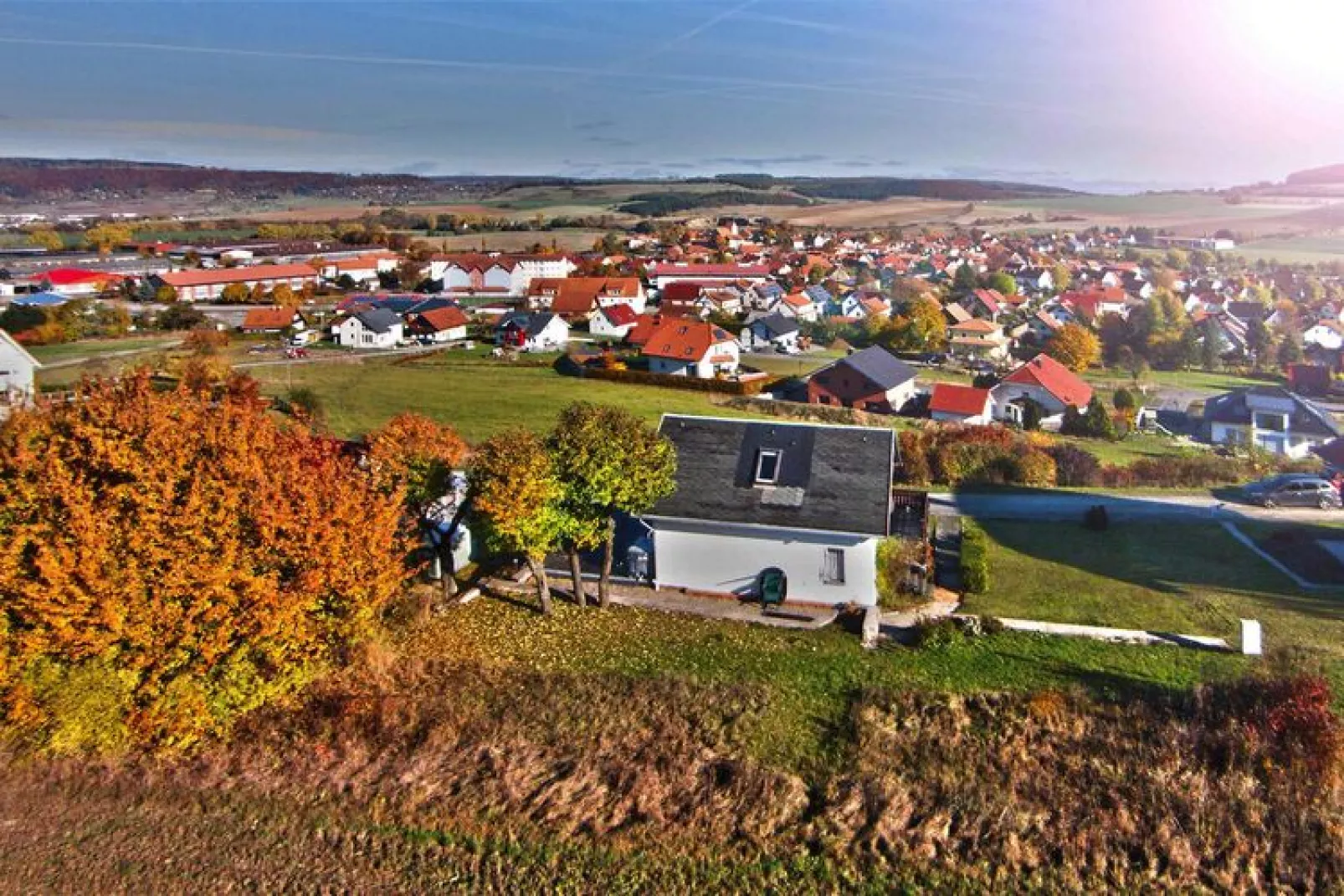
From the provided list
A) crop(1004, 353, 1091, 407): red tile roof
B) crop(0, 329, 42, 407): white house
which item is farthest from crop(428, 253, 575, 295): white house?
crop(1004, 353, 1091, 407): red tile roof

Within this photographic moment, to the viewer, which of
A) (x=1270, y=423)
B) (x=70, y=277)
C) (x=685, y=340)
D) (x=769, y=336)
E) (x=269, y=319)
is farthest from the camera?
(x=70, y=277)

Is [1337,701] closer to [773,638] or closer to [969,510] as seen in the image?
[773,638]

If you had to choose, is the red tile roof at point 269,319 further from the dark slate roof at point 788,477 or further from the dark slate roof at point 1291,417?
the dark slate roof at point 1291,417

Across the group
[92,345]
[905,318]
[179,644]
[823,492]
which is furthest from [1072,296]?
[179,644]

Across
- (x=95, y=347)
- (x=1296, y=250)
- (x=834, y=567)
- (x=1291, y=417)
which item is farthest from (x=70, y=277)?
(x=1296, y=250)

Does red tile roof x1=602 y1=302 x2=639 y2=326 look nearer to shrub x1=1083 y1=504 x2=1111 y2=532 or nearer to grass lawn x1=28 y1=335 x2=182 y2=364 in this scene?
grass lawn x1=28 y1=335 x2=182 y2=364

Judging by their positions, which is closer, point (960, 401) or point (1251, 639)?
point (1251, 639)

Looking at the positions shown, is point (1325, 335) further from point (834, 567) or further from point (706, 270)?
point (834, 567)
